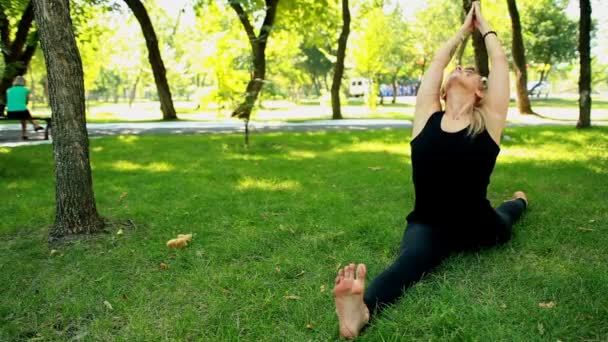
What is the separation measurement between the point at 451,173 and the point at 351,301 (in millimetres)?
1247

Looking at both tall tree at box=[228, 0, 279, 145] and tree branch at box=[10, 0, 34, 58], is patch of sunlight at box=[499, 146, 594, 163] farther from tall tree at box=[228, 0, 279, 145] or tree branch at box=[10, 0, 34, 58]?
tree branch at box=[10, 0, 34, 58]

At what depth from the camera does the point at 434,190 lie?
328 cm

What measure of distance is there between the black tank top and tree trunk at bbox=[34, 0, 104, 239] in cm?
301

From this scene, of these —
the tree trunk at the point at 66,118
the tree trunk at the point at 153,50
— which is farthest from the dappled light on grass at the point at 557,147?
the tree trunk at the point at 153,50

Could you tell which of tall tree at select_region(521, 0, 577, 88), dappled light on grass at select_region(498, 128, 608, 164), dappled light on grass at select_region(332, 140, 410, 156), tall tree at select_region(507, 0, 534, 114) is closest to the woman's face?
dappled light on grass at select_region(498, 128, 608, 164)

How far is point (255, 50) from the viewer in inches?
595

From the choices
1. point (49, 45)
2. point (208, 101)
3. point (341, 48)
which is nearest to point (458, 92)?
point (49, 45)

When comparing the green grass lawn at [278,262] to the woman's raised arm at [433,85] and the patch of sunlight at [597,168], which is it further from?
the woman's raised arm at [433,85]

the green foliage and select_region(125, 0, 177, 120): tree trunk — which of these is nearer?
select_region(125, 0, 177, 120): tree trunk

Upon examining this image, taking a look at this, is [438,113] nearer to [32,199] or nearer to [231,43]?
[32,199]

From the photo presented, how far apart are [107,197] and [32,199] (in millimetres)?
930

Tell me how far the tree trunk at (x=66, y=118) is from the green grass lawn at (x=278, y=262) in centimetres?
31

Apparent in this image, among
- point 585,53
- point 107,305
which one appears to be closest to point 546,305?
point 107,305

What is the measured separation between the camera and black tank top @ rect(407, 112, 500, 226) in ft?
10.4
